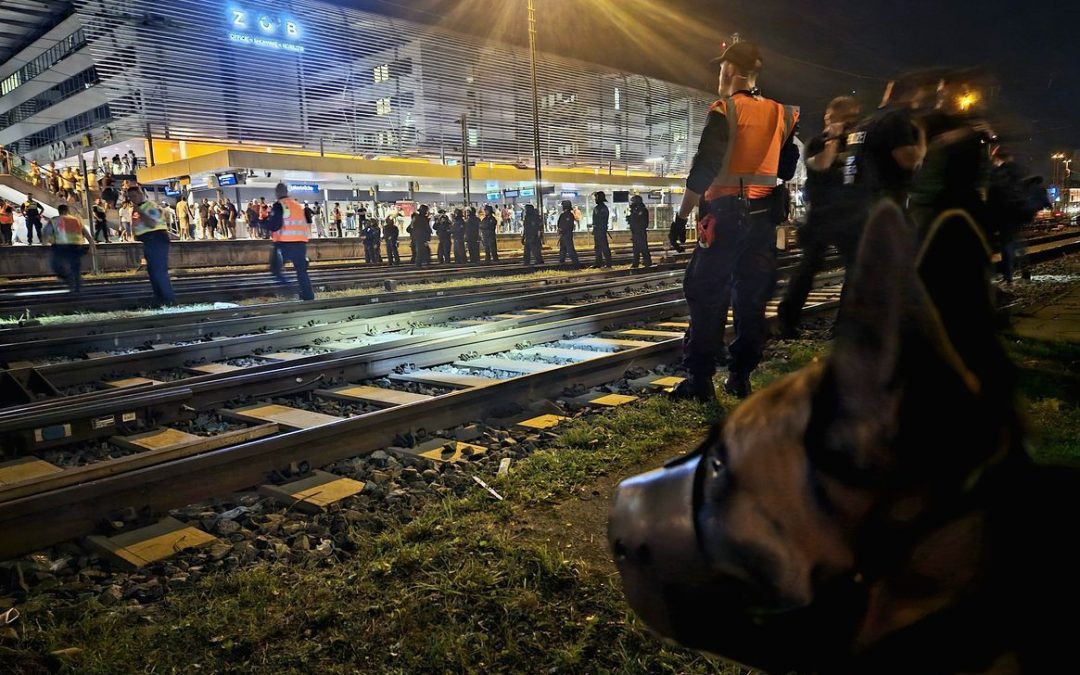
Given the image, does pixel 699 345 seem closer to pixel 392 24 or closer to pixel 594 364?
pixel 594 364

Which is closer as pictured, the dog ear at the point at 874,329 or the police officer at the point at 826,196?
the dog ear at the point at 874,329

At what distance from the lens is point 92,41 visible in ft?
84.3

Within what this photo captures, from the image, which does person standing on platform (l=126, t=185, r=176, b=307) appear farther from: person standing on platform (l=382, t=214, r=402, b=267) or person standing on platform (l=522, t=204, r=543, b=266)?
person standing on platform (l=382, t=214, r=402, b=267)

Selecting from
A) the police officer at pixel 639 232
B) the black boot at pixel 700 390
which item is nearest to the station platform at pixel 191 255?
the police officer at pixel 639 232

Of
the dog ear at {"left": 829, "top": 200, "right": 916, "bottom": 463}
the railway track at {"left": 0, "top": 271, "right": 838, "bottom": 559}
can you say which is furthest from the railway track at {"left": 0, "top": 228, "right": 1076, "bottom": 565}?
the dog ear at {"left": 829, "top": 200, "right": 916, "bottom": 463}

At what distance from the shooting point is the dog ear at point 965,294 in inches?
33.7

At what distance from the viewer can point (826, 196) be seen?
5941 mm

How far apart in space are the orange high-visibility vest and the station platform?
68.1 feet

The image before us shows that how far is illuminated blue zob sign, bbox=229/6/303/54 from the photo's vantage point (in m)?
29.9

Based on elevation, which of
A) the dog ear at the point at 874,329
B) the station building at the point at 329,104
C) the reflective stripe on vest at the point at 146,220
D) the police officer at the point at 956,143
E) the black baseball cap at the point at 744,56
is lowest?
the dog ear at the point at 874,329

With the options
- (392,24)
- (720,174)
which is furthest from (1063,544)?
(392,24)

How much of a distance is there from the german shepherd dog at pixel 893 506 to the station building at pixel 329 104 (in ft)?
78.6

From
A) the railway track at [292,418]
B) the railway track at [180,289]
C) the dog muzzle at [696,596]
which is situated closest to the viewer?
the dog muzzle at [696,596]

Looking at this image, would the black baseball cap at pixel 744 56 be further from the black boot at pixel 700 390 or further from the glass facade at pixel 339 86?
the glass facade at pixel 339 86
